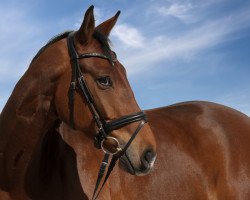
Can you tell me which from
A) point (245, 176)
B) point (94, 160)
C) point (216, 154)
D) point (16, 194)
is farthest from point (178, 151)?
point (16, 194)

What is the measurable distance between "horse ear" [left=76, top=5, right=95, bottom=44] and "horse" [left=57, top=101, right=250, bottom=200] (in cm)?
106

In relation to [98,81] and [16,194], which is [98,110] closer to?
[98,81]

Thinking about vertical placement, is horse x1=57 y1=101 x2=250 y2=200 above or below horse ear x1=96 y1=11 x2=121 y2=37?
below

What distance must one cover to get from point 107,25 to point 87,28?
444 mm

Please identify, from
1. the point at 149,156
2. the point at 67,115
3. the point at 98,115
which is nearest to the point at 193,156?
the point at 149,156

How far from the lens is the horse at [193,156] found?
18.2 ft

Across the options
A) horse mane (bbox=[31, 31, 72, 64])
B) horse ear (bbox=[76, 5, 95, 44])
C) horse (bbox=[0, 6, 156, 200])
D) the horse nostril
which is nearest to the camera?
the horse nostril

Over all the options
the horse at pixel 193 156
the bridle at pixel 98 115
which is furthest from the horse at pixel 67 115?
the horse at pixel 193 156

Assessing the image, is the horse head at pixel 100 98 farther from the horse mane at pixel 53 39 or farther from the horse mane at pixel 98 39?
the horse mane at pixel 53 39

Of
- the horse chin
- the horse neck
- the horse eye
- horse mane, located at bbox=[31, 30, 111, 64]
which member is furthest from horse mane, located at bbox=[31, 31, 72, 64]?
the horse chin

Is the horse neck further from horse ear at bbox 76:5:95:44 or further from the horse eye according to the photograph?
the horse eye

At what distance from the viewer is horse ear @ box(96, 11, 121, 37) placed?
5020 millimetres

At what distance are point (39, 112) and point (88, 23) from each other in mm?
1040

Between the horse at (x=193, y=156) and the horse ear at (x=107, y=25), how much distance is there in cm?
115
